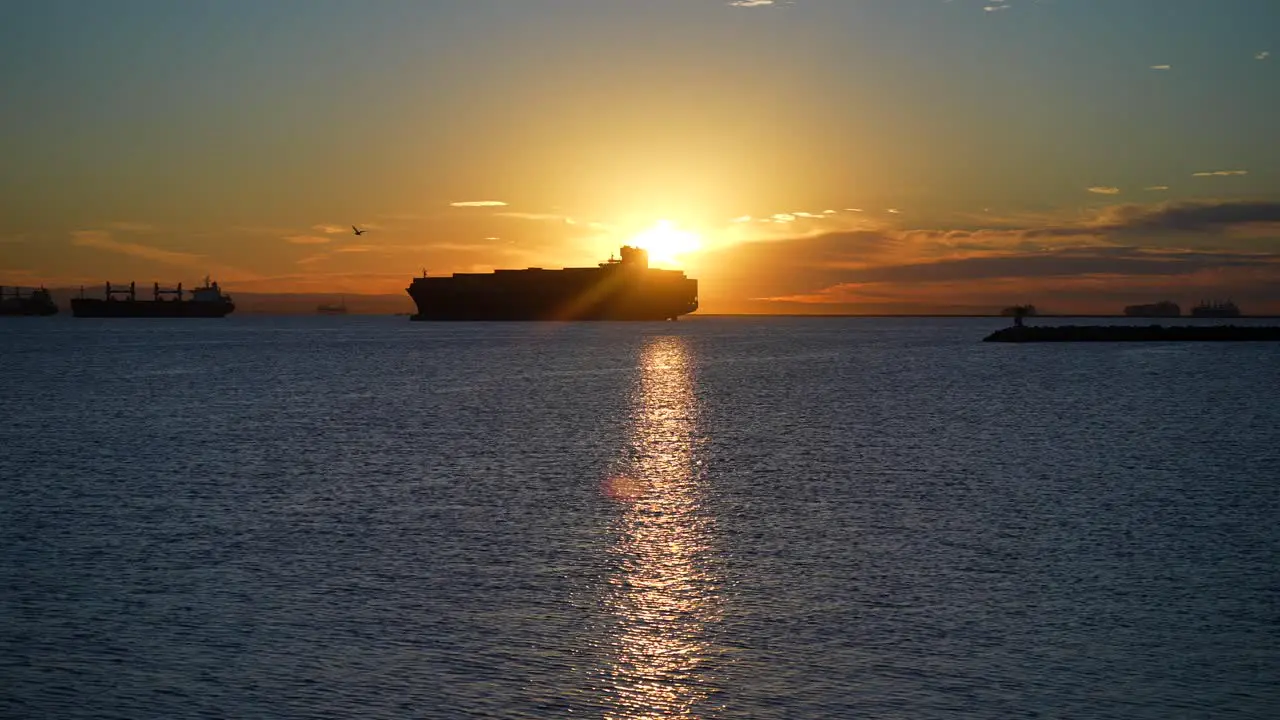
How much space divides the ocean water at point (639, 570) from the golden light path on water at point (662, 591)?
2.9 inches

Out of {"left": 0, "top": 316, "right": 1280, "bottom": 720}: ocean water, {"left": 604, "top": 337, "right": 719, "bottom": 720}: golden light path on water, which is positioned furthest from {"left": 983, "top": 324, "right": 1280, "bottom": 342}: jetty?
{"left": 604, "top": 337, "right": 719, "bottom": 720}: golden light path on water

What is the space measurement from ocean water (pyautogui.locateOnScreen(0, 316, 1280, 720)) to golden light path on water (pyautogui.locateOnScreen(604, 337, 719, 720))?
7 cm

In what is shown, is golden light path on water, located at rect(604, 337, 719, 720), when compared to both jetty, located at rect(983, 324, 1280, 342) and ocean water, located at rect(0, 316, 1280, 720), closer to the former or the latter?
ocean water, located at rect(0, 316, 1280, 720)

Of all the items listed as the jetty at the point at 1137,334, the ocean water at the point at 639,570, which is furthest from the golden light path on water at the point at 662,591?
the jetty at the point at 1137,334

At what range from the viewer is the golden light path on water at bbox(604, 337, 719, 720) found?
11383 millimetres

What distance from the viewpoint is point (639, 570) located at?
17359 mm

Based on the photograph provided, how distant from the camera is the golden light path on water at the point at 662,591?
1138 centimetres

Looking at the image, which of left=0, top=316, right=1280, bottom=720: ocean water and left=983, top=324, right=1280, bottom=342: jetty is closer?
left=0, top=316, right=1280, bottom=720: ocean water

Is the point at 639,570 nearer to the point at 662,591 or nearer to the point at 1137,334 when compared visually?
the point at 662,591

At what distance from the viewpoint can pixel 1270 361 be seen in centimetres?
10738

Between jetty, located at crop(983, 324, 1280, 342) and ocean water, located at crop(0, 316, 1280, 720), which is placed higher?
jetty, located at crop(983, 324, 1280, 342)

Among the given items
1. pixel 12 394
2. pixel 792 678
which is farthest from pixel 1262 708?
pixel 12 394

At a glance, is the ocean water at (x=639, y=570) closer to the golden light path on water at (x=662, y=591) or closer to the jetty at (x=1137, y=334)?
the golden light path on water at (x=662, y=591)

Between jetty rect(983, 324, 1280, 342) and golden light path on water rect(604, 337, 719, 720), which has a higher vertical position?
jetty rect(983, 324, 1280, 342)
